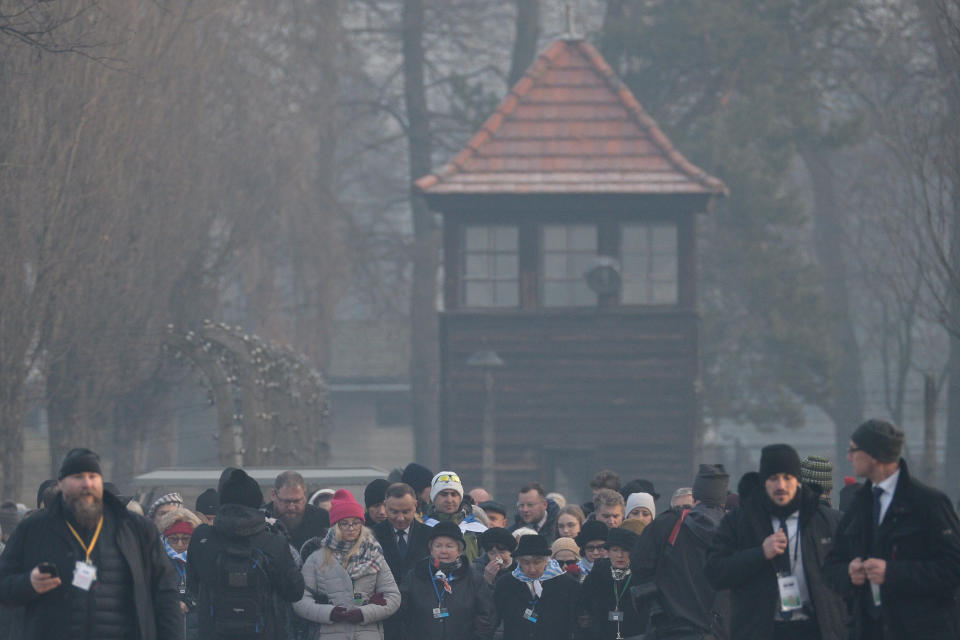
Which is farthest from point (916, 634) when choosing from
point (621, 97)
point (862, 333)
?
point (862, 333)

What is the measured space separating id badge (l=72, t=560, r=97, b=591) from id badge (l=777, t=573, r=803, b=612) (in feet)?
10.5

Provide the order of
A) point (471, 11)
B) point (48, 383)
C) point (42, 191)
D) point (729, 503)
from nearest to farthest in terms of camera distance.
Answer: point (729, 503), point (42, 191), point (48, 383), point (471, 11)

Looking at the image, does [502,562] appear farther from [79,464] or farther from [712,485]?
[79,464]

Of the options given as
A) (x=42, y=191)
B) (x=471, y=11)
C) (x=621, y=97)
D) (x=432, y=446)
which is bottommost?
(x=432, y=446)

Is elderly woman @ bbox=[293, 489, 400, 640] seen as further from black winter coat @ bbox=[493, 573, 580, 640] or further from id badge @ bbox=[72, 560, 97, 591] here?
id badge @ bbox=[72, 560, 97, 591]

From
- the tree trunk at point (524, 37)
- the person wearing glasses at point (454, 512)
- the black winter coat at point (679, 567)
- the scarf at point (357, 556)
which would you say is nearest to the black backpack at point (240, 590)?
the scarf at point (357, 556)

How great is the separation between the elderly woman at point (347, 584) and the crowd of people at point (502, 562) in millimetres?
12

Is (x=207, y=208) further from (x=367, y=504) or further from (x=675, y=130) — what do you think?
(x=367, y=504)

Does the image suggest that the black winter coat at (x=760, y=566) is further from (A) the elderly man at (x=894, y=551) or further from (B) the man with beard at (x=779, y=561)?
(A) the elderly man at (x=894, y=551)

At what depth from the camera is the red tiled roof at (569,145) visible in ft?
86.7

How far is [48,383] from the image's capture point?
24812 millimetres

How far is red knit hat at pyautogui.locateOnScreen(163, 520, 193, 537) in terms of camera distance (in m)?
12.1

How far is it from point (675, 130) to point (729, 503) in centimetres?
2349

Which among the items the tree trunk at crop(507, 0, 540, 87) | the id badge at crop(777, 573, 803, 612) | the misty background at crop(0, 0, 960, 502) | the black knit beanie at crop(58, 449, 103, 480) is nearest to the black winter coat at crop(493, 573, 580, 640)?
the id badge at crop(777, 573, 803, 612)
